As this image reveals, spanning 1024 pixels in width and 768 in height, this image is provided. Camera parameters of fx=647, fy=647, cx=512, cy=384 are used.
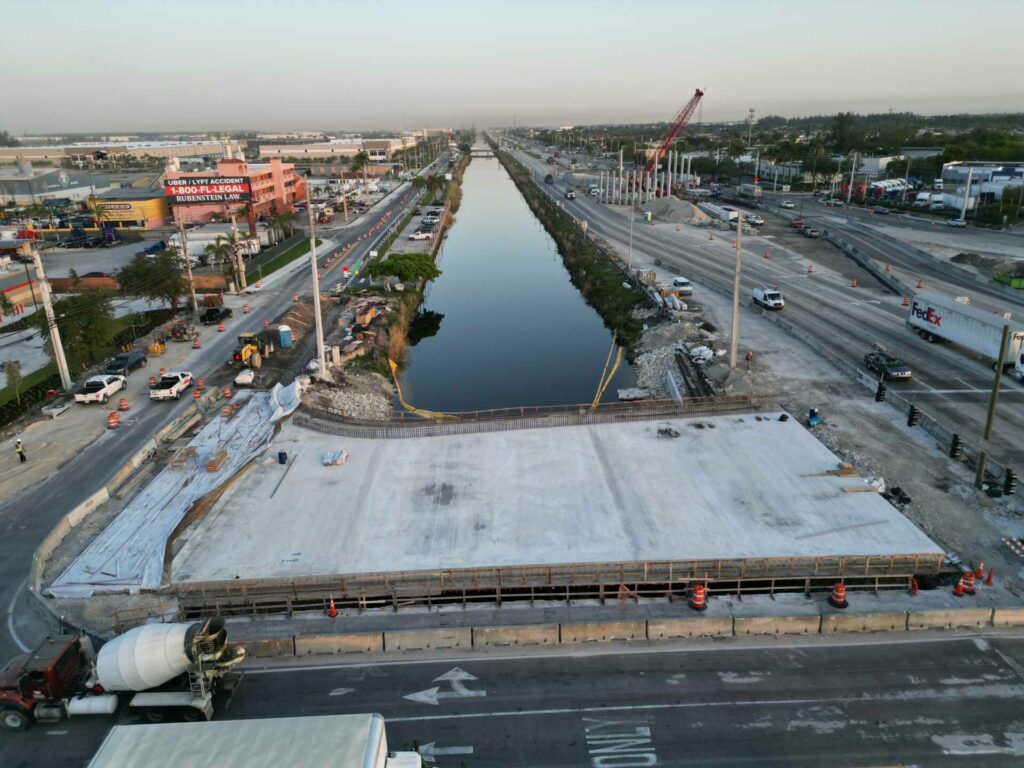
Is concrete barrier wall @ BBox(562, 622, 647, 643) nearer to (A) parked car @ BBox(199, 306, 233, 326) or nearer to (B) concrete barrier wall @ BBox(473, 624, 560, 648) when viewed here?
(B) concrete barrier wall @ BBox(473, 624, 560, 648)

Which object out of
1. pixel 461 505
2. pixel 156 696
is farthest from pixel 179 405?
pixel 156 696

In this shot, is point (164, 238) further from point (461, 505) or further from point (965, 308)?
point (965, 308)

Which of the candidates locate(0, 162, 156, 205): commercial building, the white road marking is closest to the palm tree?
Result: locate(0, 162, 156, 205): commercial building

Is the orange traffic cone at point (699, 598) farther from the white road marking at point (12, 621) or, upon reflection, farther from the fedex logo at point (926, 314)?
the fedex logo at point (926, 314)

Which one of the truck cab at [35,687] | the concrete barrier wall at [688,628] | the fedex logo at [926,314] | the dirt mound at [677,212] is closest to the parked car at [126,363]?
the truck cab at [35,687]

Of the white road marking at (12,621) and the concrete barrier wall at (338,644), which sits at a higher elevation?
the concrete barrier wall at (338,644)
